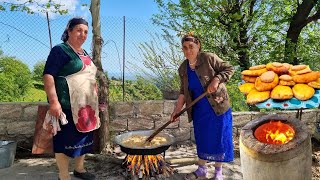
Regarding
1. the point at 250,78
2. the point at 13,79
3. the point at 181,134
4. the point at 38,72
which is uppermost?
the point at 38,72

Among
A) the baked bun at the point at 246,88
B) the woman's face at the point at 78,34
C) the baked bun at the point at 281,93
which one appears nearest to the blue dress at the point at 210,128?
the baked bun at the point at 246,88

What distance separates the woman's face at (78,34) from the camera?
3.32m

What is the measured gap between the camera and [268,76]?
3.03 meters

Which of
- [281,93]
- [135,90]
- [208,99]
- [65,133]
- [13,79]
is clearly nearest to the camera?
[281,93]

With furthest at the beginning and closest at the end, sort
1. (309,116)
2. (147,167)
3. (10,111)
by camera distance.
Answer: (309,116) < (10,111) < (147,167)

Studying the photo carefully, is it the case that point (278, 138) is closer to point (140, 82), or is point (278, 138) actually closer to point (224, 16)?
point (140, 82)

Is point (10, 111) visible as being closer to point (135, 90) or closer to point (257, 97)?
point (135, 90)

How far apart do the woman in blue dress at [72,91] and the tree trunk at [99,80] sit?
0.96 meters

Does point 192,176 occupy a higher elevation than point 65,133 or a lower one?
lower

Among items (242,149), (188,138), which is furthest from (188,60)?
(188,138)

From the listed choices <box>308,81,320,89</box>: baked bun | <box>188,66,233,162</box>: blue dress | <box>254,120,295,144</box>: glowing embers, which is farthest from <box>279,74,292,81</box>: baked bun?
<box>188,66,233,162</box>: blue dress

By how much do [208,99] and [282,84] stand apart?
31.5 inches

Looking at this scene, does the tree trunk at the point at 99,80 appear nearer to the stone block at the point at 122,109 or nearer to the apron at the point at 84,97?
the stone block at the point at 122,109

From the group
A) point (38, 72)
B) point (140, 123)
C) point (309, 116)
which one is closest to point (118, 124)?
point (140, 123)
